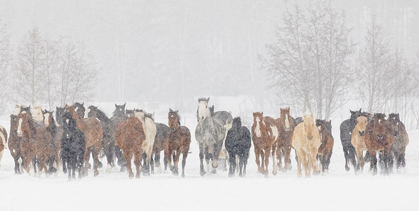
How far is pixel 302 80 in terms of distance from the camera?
32.5 meters

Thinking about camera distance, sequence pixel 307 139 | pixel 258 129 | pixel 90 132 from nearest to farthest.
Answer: pixel 307 139 < pixel 258 129 < pixel 90 132

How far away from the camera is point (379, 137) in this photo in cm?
1684

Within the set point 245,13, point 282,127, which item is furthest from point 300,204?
point 245,13

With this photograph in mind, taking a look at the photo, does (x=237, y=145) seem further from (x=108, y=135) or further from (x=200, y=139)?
(x=108, y=135)

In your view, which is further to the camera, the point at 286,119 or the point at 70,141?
the point at 286,119

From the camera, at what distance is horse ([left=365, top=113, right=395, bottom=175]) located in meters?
16.8

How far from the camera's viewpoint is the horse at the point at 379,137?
1683 centimetres

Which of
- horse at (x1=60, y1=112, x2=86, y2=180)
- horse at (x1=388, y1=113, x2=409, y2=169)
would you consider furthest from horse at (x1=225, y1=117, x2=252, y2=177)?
horse at (x1=388, y1=113, x2=409, y2=169)

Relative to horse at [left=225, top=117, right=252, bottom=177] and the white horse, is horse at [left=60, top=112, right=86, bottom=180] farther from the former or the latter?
horse at [left=225, top=117, right=252, bottom=177]

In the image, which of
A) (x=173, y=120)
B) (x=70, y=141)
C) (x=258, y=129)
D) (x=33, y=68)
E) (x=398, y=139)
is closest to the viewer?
(x=70, y=141)

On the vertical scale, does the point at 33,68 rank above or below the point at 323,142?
above

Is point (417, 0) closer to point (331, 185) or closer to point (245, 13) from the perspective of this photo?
point (245, 13)

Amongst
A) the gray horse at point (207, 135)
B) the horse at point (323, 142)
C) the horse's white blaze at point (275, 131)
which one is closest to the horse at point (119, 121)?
the gray horse at point (207, 135)

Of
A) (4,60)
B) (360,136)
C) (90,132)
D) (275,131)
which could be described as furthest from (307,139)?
(4,60)
